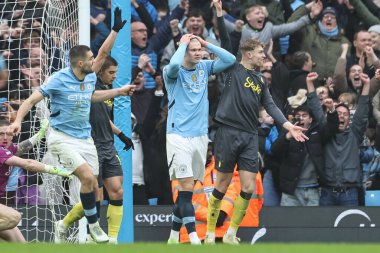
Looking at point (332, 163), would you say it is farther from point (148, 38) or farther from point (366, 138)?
point (148, 38)

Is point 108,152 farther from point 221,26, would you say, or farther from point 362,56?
point 362,56

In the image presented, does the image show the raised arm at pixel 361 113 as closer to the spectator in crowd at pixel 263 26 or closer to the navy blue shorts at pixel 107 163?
the spectator in crowd at pixel 263 26

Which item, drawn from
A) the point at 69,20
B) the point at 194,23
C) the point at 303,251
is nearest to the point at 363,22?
the point at 194,23

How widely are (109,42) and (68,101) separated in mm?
923

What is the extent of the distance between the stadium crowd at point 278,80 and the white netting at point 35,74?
0.09 ft

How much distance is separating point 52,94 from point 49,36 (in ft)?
9.77

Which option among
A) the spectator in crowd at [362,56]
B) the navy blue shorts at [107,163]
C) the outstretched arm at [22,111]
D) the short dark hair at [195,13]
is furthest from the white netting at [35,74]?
the spectator in crowd at [362,56]

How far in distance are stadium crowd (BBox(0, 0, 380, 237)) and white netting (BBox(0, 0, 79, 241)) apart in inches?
1.1

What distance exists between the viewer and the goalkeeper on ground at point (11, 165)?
A: 12424mm

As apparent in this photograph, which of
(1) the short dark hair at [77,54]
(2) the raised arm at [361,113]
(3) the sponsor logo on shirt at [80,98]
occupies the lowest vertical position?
(2) the raised arm at [361,113]

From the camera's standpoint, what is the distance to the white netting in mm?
14953

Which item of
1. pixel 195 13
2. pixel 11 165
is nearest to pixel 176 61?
pixel 11 165

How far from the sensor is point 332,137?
15.3 meters

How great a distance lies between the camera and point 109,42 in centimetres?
1284
